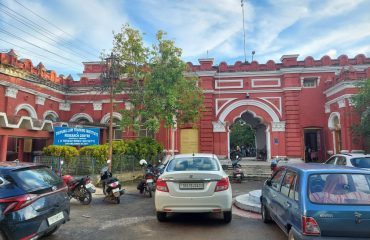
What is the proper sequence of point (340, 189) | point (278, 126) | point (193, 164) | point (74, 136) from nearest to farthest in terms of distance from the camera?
point (340, 189) → point (193, 164) → point (74, 136) → point (278, 126)

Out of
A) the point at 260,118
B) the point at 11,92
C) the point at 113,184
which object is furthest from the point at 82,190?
the point at 260,118

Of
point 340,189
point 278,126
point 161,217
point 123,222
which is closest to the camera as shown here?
point 340,189

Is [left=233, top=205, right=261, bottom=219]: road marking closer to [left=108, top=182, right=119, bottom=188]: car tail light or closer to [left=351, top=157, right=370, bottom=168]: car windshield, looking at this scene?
[left=351, top=157, right=370, bottom=168]: car windshield

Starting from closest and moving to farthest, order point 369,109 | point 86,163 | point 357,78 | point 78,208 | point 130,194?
1. point 78,208
2. point 130,194
3. point 86,163
4. point 369,109
5. point 357,78

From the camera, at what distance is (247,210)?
7.95 metres

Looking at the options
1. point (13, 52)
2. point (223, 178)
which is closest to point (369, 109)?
point (223, 178)

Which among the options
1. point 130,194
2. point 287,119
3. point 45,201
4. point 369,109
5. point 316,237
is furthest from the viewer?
point 287,119

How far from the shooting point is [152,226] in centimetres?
636

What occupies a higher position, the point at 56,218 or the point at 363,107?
the point at 363,107

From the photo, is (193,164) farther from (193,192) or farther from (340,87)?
(340,87)

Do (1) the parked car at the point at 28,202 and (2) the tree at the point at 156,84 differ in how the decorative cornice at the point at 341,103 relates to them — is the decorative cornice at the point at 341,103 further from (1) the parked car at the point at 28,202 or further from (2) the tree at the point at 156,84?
(1) the parked car at the point at 28,202

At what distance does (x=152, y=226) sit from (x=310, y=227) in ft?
11.6

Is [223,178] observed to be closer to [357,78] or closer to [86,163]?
[86,163]

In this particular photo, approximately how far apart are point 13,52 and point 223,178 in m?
15.9
